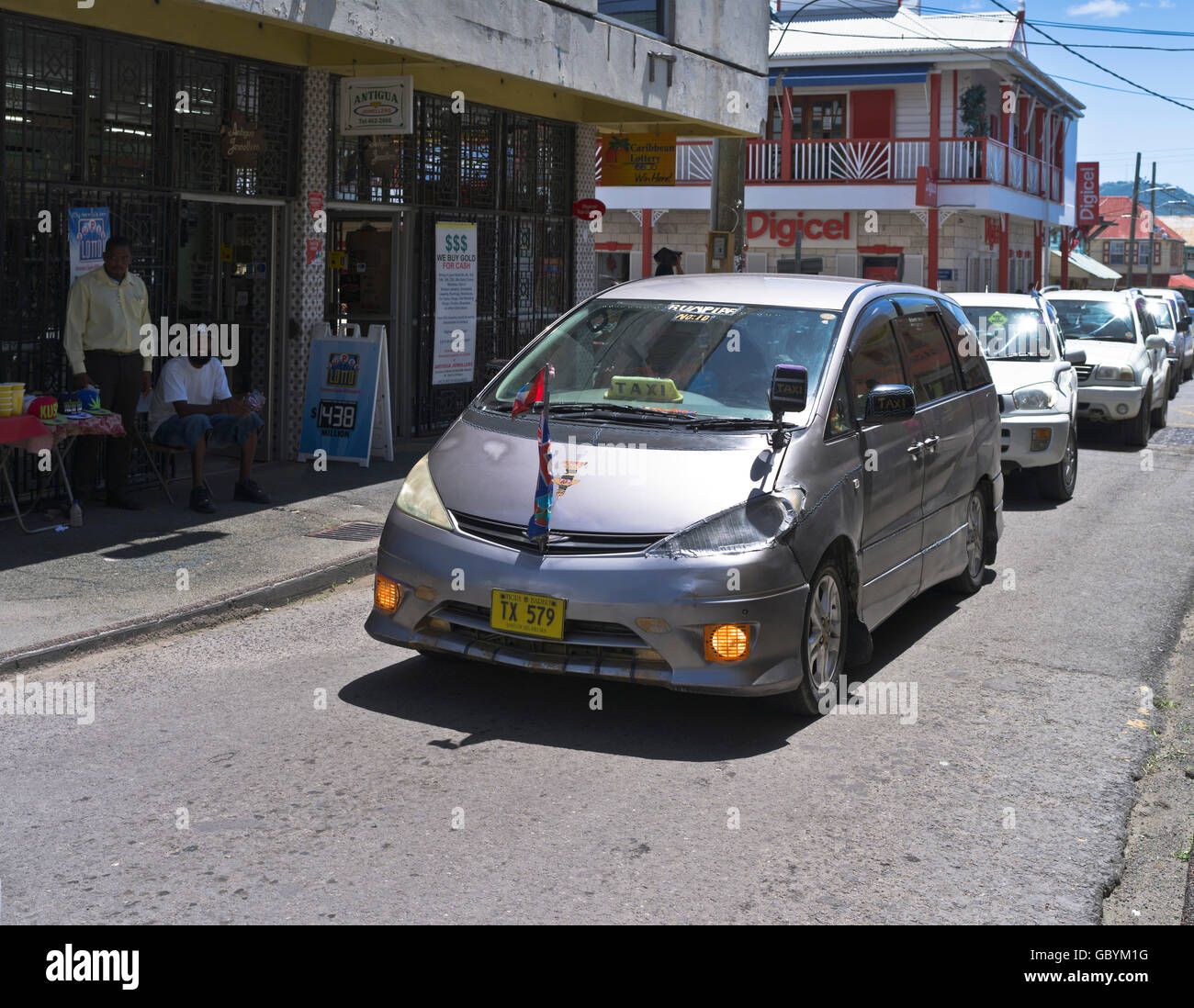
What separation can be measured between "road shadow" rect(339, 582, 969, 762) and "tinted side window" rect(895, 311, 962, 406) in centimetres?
179

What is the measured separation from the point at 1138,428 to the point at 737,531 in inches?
510

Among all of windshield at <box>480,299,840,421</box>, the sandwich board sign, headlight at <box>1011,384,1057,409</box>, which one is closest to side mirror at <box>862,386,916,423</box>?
windshield at <box>480,299,840,421</box>

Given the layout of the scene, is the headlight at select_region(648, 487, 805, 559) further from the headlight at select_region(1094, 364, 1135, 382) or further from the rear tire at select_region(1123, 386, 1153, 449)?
the rear tire at select_region(1123, 386, 1153, 449)

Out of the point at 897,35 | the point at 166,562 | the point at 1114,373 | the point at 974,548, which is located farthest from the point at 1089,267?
the point at 166,562

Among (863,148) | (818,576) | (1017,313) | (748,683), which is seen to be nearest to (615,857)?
(748,683)

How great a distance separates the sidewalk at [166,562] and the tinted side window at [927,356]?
333 centimetres

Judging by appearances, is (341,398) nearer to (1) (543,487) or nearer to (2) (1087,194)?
(1) (543,487)

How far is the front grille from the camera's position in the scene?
19.3ft

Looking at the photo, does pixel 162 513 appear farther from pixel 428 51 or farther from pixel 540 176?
pixel 540 176

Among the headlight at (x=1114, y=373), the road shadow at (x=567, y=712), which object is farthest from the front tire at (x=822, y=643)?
the headlight at (x=1114, y=373)

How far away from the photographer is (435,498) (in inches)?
253

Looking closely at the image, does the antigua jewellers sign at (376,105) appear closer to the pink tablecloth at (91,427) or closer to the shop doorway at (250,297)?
the shop doorway at (250,297)

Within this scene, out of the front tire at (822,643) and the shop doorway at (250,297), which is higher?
the shop doorway at (250,297)

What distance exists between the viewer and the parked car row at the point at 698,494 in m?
5.86
